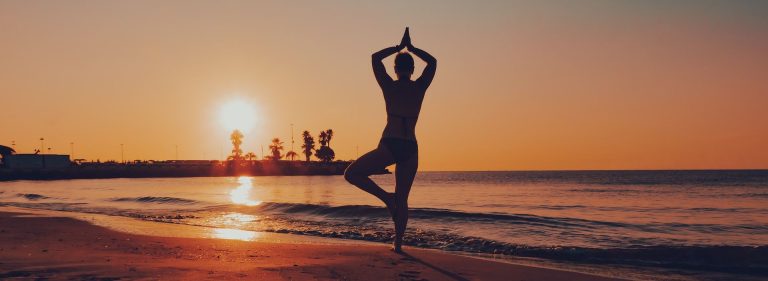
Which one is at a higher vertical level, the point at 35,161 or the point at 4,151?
the point at 4,151

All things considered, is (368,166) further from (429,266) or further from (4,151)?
(4,151)

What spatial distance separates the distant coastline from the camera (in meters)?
96.5

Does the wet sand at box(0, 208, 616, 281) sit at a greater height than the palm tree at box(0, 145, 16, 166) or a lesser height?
lesser

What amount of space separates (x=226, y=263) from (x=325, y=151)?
546ft

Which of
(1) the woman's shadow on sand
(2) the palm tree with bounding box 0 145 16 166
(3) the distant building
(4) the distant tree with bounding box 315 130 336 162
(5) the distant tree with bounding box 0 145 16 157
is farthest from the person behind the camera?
(4) the distant tree with bounding box 315 130 336 162

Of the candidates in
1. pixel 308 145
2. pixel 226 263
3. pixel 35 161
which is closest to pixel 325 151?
pixel 308 145

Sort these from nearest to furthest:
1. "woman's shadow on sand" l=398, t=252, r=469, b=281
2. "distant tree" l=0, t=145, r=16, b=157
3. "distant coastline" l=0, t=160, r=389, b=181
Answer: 1. "woman's shadow on sand" l=398, t=252, r=469, b=281
2. "distant coastline" l=0, t=160, r=389, b=181
3. "distant tree" l=0, t=145, r=16, b=157

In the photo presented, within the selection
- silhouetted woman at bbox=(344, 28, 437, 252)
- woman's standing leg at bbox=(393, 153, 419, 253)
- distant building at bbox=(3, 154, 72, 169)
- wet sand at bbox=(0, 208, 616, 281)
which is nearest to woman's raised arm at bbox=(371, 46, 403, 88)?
silhouetted woman at bbox=(344, 28, 437, 252)

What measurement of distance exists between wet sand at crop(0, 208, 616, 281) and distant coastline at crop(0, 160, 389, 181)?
95335mm

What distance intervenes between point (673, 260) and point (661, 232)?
5.32 meters

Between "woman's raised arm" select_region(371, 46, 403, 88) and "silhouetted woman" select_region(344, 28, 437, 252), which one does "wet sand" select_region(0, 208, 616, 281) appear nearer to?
"silhouetted woman" select_region(344, 28, 437, 252)

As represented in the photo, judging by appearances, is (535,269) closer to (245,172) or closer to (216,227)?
(216,227)

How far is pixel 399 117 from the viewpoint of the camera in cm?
676

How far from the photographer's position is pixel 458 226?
14.6 meters
